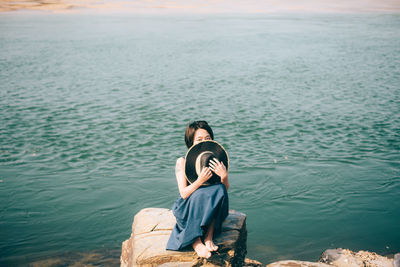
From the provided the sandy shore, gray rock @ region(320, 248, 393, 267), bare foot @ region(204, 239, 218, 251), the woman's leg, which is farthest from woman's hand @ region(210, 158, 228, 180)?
the sandy shore

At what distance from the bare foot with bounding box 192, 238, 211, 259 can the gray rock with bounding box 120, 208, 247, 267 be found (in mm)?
97

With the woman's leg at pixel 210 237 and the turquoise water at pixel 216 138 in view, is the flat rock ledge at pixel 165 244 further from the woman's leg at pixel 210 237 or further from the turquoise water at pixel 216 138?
the turquoise water at pixel 216 138

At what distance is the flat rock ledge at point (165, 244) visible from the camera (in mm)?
3936

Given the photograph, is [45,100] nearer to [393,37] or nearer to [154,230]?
[154,230]

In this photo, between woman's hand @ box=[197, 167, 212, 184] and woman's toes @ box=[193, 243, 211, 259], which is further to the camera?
woman's hand @ box=[197, 167, 212, 184]

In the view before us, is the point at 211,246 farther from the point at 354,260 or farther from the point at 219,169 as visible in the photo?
the point at 354,260

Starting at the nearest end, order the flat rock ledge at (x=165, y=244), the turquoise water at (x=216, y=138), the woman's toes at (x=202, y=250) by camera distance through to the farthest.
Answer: the woman's toes at (x=202, y=250), the flat rock ledge at (x=165, y=244), the turquoise water at (x=216, y=138)

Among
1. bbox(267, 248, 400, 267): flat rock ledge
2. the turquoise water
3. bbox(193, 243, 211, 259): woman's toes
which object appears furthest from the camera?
the turquoise water

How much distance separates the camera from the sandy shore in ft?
157

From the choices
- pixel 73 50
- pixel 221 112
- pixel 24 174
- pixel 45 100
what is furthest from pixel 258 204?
pixel 73 50

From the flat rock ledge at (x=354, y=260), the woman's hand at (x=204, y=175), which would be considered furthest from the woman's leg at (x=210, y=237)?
the flat rock ledge at (x=354, y=260)

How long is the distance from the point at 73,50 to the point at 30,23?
1476 cm

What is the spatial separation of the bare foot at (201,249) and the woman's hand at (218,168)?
662 millimetres

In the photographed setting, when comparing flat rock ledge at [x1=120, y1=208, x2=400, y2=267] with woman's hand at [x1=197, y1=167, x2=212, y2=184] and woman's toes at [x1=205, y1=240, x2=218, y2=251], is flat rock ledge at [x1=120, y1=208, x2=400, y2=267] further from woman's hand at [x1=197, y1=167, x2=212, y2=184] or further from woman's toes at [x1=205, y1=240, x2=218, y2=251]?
woman's hand at [x1=197, y1=167, x2=212, y2=184]
